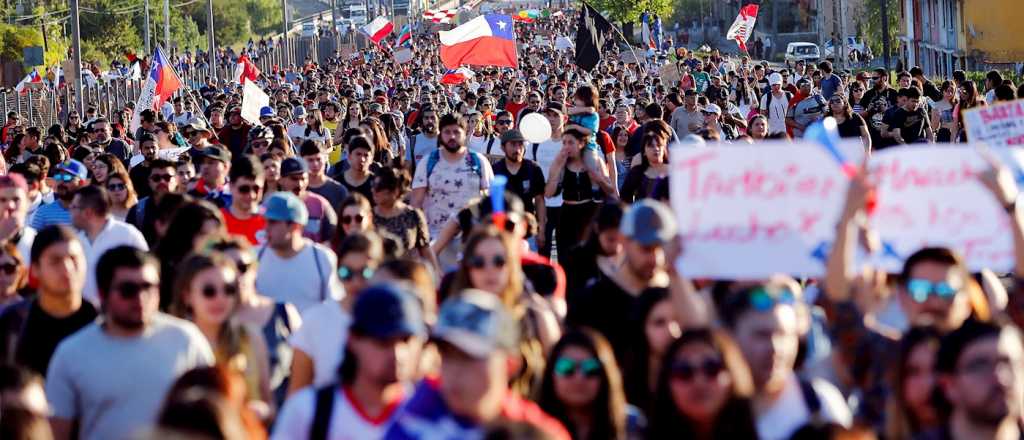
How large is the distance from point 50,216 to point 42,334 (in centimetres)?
423

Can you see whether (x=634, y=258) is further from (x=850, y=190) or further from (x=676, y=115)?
(x=676, y=115)

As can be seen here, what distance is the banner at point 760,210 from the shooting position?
5988 mm

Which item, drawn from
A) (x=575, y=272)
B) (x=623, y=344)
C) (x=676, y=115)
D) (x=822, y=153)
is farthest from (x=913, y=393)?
(x=676, y=115)

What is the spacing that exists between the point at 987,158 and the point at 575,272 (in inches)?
121

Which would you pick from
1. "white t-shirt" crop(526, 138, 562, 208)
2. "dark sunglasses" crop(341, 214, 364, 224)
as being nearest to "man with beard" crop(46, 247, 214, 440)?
"dark sunglasses" crop(341, 214, 364, 224)

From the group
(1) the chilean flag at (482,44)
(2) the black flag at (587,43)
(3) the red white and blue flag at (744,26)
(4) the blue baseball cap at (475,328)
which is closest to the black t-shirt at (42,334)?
(4) the blue baseball cap at (475,328)

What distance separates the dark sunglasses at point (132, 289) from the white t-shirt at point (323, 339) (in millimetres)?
644

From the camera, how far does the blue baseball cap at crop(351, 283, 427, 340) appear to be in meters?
4.92

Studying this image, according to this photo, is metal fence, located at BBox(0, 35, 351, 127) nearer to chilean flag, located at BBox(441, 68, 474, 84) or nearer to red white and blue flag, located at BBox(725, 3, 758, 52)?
chilean flag, located at BBox(441, 68, 474, 84)

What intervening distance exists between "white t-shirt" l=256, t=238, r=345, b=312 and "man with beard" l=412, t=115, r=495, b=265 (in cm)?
331

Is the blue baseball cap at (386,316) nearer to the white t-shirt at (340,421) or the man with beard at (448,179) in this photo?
the white t-shirt at (340,421)

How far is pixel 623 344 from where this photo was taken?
6621 millimetres

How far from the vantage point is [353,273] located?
6949mm

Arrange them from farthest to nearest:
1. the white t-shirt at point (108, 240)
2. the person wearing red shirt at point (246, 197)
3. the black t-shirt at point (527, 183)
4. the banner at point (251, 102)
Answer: the banner at point (251, 102) → the black t-shirt at point (527, 183) → the person wearing red shirt at point (246, 197) → the white t-shirt at point (108, 240)
